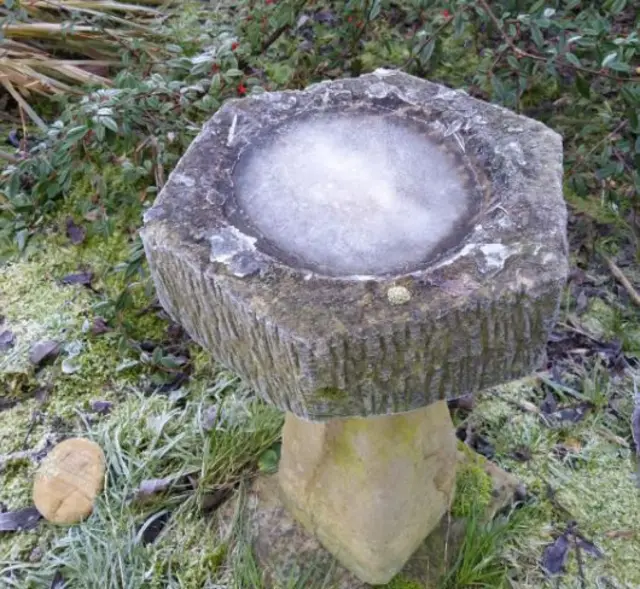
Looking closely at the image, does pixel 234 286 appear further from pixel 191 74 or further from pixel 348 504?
pixel 191 74

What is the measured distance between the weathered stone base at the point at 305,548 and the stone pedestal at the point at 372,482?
28mm

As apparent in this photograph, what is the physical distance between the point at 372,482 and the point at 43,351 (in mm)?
1353

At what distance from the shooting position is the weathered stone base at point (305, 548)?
185 centimetres

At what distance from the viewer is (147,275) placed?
8.57 ft

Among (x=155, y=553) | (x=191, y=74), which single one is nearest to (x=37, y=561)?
(x=155, y=553)

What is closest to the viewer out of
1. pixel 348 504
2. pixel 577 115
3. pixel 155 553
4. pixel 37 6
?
pixel 348 504

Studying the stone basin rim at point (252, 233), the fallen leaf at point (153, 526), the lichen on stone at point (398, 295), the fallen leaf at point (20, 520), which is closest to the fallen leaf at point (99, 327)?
the fallen leaf at point (20, 520)

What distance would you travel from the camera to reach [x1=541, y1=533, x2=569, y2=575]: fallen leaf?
193 centimetres

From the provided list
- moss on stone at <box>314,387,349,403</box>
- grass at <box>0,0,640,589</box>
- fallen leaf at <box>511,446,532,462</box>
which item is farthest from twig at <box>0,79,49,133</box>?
moss on stone at <box>314,387,349,403</box>

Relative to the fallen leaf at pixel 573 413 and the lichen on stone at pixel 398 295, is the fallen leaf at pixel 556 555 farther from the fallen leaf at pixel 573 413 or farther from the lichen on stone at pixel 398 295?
the lichen on stone at pixel 398 295

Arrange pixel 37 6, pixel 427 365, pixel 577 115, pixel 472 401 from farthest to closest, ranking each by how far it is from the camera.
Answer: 1. pixel 37 6
2. pixel 577 115
3. pixel 472 401
4. pixel 427 365

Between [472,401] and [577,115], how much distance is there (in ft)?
3.90

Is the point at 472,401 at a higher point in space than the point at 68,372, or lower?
lower

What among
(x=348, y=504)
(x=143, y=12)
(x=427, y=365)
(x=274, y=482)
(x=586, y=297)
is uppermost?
(x=427, y=365)
